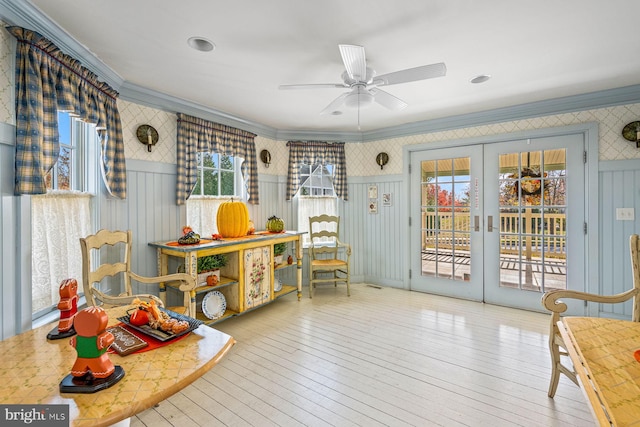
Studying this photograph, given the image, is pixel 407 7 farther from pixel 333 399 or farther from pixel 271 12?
pixel 333 399

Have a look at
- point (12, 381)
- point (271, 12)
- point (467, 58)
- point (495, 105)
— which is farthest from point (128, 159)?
point (495, 105)

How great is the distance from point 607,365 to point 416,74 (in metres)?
1.84

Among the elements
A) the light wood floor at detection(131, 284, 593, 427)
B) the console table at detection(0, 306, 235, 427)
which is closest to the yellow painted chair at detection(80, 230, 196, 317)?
the console table at detection(0, 306, 235, 427)

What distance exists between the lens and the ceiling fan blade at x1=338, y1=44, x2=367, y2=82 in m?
1.79

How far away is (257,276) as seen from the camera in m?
3.50

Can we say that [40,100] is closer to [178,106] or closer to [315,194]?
[178,106]

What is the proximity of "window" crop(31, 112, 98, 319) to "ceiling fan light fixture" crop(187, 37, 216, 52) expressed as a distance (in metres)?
1.09

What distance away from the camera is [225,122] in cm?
383

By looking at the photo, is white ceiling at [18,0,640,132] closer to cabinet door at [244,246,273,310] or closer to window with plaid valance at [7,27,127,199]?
window with plaid valance at [7,27,127,199]

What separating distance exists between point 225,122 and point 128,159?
4.28ft

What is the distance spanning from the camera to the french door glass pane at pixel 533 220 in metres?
3.50

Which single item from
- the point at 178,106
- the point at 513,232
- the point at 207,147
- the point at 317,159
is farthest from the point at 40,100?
the point at 513,232

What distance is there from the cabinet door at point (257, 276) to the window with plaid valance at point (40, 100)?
1.90 metres

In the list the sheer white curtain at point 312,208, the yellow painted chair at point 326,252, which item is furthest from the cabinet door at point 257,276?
the sheer white curtain at point 312,208
